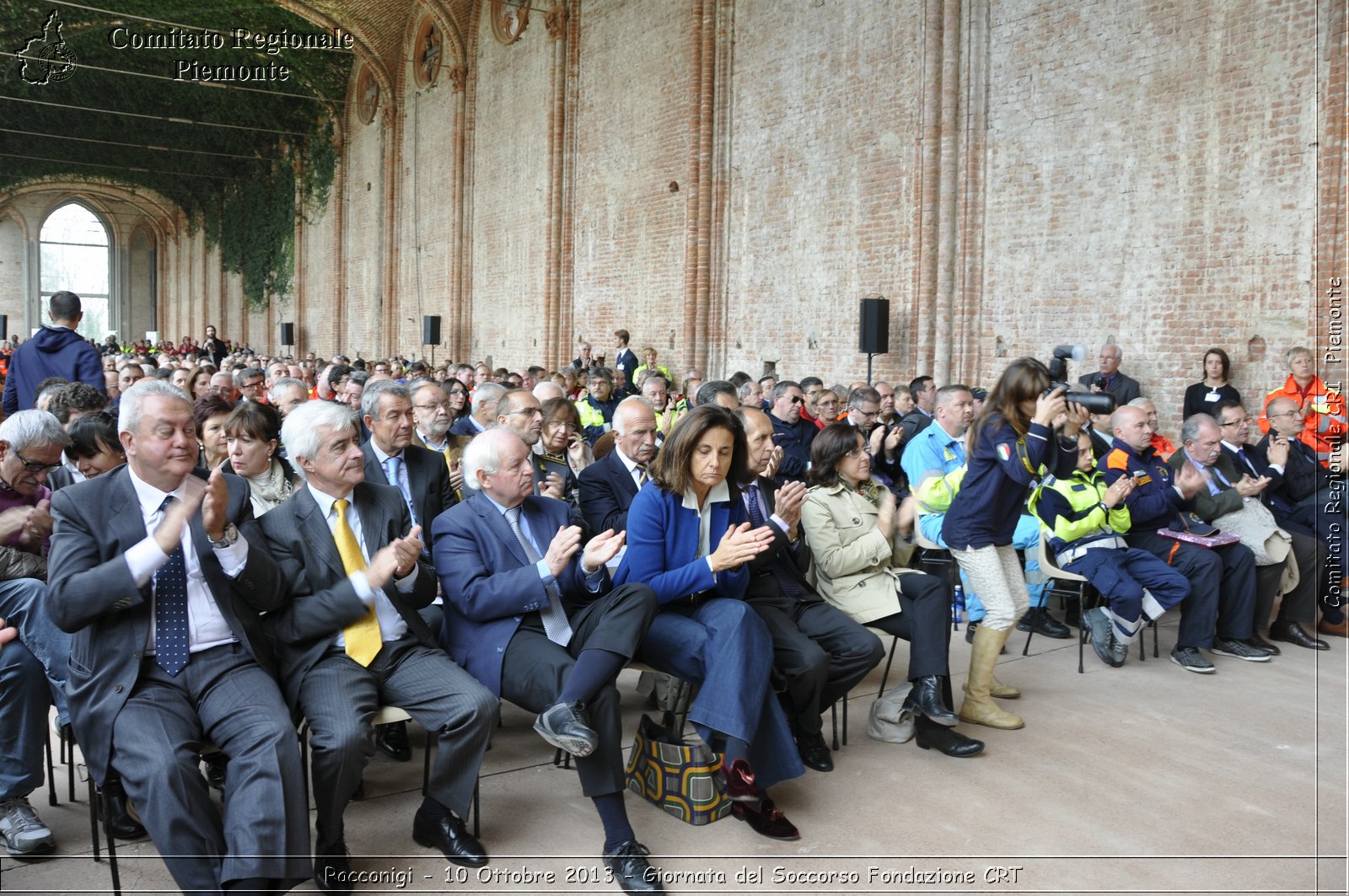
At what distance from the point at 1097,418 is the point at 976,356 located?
12.7 ft

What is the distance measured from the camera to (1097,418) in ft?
21.2

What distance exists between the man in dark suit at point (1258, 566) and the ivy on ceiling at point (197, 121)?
67.7 ft

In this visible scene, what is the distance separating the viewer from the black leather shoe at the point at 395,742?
4.16 m

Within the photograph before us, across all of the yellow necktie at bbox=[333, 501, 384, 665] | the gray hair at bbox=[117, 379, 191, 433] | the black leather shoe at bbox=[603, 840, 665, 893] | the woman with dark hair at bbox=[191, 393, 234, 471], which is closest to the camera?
the gray hair at bbox=[117, 379, 191, 433]

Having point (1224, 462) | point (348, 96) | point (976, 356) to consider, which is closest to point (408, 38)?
point (348, 96)

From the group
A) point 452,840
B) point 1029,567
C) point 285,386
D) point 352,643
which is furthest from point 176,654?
point 1029,567

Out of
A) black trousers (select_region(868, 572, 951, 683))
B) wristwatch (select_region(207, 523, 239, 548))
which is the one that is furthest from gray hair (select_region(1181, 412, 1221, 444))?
wristwatch (select_region(207, 523, 239, 548))

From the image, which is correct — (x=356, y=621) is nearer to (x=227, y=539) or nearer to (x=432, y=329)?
(x=227, y=539)

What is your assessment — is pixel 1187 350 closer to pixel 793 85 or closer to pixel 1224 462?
pixel 1224 462

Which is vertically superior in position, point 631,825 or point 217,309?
point 217,309

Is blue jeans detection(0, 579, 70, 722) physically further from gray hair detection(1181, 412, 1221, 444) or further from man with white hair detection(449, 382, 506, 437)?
gray hair detection(1181, 412, 1221, 444)

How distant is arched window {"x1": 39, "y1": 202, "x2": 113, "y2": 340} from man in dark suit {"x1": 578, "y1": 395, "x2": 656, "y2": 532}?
41521 millimetres

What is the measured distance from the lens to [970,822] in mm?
3635

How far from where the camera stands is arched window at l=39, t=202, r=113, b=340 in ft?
130
